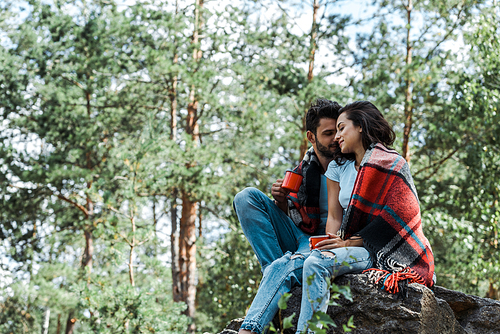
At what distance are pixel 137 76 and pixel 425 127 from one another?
6167mm

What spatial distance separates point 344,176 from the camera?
8.43 feet

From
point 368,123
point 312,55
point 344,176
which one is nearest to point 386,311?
point 344,176

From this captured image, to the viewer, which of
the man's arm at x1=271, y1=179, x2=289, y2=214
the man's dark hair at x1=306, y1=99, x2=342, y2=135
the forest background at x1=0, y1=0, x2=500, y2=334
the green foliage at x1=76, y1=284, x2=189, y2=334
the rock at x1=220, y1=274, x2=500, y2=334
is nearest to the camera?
the rock at x1=220, y1=274, x2=500, y2=334

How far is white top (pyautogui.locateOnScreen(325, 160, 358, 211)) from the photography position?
250 cm

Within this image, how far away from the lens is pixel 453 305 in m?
2.62

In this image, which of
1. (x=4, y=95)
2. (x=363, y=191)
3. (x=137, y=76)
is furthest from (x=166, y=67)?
(x=363, y=191)

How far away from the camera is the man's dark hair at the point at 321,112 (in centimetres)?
279

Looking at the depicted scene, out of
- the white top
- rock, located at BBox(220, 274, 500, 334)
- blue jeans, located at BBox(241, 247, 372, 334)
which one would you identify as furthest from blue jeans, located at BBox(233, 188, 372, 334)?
the white top

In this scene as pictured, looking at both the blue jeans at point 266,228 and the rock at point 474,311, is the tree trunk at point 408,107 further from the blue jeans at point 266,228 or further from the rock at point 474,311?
the blue jeans at point 266,228

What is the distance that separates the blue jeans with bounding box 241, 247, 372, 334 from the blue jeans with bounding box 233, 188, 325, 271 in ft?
0.72

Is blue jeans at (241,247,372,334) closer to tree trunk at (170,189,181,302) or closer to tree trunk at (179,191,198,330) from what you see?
tree trunk at (170,189,181,302)

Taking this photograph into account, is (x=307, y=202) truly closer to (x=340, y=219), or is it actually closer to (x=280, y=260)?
(x=340, y=219)

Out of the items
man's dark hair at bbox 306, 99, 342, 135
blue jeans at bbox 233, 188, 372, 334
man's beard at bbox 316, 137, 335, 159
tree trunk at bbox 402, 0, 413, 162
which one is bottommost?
blue jeans at bbox 233, 188, 372, 334

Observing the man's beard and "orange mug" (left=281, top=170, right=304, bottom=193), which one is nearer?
"orange mug" (left=281, top=170, right=304, bottom=193)
